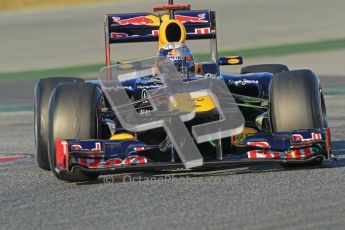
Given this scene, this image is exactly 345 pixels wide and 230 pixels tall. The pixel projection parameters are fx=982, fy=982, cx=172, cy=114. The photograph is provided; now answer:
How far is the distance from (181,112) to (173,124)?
0.13 m

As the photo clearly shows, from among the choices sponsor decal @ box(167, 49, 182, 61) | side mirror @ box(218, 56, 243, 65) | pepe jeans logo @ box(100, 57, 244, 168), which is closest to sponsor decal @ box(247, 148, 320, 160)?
pepe jeans logo @ box(100, 57, 244, 168)

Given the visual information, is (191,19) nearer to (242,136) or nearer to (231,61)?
(231,61)

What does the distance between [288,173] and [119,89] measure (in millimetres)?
2223

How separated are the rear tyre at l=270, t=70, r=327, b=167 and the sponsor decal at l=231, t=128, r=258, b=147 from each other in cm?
37

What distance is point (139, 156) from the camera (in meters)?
8.42

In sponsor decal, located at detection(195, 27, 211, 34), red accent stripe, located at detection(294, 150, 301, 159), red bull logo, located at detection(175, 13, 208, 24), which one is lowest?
red accent stripe, located at detection(294, 150, 301, 159)

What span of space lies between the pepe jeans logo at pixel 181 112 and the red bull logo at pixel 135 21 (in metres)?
1.38

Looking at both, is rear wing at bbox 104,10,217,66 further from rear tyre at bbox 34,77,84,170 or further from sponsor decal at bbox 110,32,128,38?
rear tyre at bbox 34,77,84,170

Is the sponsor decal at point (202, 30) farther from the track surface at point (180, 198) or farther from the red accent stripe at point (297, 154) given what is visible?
the red accent stripe at point (297, 154)

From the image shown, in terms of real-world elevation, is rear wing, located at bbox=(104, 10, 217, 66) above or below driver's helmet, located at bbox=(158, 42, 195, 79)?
above

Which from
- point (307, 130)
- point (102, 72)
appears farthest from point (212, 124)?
point (102, 72)

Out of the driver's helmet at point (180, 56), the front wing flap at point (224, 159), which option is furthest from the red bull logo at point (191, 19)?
the front wing flap at point (224, 159)

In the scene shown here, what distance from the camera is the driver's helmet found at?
10.1 meters

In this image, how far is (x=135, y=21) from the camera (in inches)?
440
